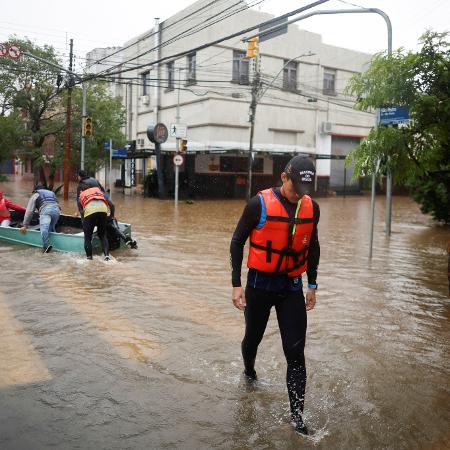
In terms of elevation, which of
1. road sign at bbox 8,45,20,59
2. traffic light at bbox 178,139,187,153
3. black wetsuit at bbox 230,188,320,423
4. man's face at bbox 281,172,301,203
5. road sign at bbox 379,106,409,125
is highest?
road sign at bbox 8,45,20,59

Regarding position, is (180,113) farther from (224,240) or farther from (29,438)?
(29,438)

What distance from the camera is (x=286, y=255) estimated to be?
3.88 m

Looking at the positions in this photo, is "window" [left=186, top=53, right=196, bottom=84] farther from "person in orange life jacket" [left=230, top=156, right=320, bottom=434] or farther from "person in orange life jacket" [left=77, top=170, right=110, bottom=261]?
"person in orange life jacket" [left=230, top=156, right=320, bottom=434]

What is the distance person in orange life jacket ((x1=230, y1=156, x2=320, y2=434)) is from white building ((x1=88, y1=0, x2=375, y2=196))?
26093 millimetres

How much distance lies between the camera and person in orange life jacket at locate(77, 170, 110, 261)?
9.59 m

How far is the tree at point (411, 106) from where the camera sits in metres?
8.60

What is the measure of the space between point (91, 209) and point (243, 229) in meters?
6.16

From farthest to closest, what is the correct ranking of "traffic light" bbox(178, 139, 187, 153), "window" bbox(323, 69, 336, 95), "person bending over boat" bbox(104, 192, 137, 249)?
"window" bbox(323, 69, 336, 95), "traffic light" bbox(178, 139, 187, 153), "person bending over boat" bbox(104, 192, 137, 249)

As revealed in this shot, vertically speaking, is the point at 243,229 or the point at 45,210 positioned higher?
the point at 243,229

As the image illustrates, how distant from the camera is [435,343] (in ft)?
Result: 19.6

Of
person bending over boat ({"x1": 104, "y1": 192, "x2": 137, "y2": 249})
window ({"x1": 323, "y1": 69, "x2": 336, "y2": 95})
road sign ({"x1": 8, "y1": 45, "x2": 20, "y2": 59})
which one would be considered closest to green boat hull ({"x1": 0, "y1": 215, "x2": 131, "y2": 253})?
person bending over boat ({"x1": 104, "y1": 192, "x2": 137, "y2": 249})

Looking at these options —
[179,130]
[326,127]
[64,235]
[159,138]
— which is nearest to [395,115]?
[64,235]

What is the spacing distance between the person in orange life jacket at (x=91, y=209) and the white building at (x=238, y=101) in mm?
19952

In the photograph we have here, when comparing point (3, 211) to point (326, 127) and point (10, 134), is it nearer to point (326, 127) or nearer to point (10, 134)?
point (10, 134)
